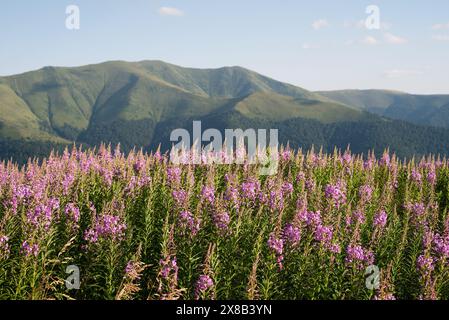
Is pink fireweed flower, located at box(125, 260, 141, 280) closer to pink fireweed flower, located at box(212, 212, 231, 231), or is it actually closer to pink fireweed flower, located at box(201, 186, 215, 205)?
pink fireweed flower, located at box(212, 212, 231, 231)

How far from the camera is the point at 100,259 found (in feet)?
27.3

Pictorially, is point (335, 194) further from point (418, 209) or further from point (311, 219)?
point (311, 219)

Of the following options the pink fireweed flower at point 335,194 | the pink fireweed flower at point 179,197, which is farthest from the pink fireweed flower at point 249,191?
the pink fireweed flower at point 335,194

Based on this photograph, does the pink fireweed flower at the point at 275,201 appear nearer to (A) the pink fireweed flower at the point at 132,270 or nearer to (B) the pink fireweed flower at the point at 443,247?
(B) the pink fireweed flower at the point at 443,247

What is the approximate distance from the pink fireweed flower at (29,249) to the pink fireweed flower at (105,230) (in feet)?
3.29

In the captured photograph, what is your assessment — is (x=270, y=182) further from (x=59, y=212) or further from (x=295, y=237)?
(x=59, y=212)

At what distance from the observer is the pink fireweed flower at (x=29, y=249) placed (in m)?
7.43

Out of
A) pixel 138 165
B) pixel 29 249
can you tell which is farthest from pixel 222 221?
pixel 138 165

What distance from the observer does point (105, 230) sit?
333 inches

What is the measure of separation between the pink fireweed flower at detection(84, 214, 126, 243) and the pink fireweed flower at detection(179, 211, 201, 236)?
48.5 inches

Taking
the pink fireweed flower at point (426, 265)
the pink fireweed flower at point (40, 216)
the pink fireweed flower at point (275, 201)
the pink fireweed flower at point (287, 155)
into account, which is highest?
the pink fireweed flower at point (287, 155)

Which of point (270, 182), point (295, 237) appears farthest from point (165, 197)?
point (295, 237)

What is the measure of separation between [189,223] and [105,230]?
165 centimetres

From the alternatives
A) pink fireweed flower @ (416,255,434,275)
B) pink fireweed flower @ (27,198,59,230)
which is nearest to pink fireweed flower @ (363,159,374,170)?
pink fireweed flower @ (416,255,434,275)
